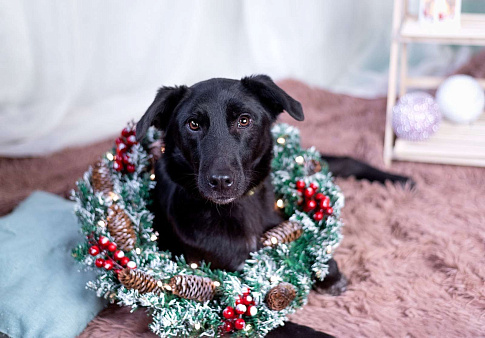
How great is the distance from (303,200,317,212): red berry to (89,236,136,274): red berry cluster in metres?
0.55

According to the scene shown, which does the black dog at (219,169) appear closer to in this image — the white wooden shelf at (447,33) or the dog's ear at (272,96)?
the dog's ear at (272,96)

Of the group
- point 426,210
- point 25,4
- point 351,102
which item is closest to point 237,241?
point 426,210

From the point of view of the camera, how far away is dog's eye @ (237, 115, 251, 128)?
1.53 metres

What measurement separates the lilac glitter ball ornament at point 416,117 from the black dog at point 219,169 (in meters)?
0.94

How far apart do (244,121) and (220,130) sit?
0.08 m

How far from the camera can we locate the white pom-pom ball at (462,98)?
8.14 feet

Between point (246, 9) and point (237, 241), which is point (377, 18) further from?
point (237, 241)

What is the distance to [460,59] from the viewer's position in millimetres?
3750

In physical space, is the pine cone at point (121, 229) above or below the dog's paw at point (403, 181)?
above

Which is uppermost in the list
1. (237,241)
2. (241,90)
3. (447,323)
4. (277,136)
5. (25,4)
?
(25,4)

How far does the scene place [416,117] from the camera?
238 cm

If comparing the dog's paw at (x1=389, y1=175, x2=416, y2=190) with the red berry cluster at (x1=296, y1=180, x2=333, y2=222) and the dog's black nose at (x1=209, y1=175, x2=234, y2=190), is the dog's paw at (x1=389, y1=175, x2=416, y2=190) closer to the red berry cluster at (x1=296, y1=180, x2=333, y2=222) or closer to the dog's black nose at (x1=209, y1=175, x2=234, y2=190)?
the red berry cluster at (x1=296, y1=180, x2=333, y2=222)

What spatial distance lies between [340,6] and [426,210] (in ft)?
6.34

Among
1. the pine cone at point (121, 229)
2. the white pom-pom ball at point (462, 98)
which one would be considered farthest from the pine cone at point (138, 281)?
the white pom-pom ball at point (462, 98)
